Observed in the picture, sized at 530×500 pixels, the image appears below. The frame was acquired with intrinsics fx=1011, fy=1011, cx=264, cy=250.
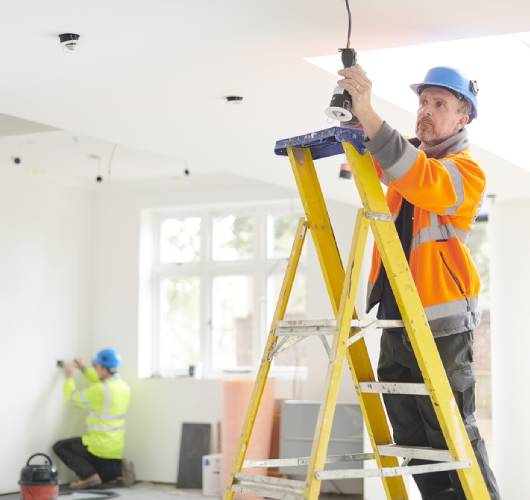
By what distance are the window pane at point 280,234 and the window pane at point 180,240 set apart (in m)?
0.73

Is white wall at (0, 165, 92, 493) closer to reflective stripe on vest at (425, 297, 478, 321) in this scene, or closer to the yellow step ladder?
the yellow step ladder

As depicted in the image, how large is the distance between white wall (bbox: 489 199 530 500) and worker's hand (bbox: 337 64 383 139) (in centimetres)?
448

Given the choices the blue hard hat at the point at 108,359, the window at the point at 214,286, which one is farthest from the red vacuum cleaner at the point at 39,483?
the window at the point at 214,286

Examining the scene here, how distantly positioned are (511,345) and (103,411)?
3.88m

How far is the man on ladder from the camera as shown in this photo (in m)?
2.54

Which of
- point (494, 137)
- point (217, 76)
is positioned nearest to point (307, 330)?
point (217, 76)

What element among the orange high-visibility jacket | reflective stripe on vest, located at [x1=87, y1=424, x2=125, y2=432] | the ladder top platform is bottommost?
reflective stripe on vest, located at [x1=87, y1=424, x2=125, y2=432]

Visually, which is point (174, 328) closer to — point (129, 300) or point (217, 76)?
point (129, 300)

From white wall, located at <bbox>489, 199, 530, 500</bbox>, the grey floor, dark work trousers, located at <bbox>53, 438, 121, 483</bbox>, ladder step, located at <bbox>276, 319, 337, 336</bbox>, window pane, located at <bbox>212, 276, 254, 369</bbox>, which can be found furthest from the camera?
window pane, located at <bbox>212, 276, 254, 369</bbox>

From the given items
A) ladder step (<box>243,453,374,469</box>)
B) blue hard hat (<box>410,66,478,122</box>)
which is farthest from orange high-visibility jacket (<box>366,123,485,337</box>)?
ladder step (<box>243,453,374,469</box>)

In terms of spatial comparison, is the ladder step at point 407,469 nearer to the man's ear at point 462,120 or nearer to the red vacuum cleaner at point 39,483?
the man's ear at point 462,120

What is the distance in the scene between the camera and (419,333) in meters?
2.55

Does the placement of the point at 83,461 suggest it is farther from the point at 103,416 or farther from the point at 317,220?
the point at 317,220

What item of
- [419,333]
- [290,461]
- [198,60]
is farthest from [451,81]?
[198,60]
